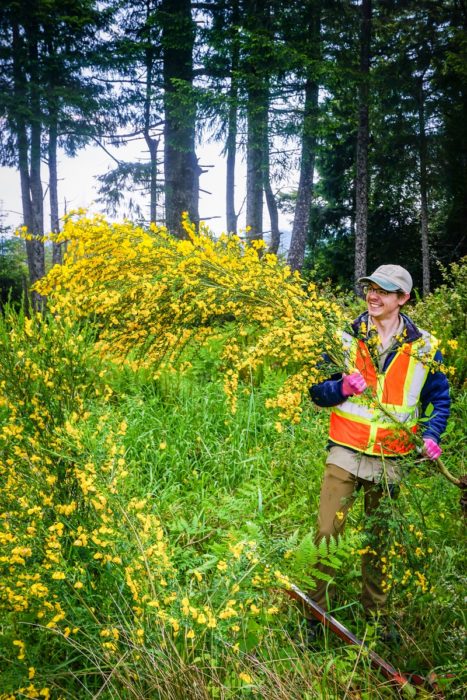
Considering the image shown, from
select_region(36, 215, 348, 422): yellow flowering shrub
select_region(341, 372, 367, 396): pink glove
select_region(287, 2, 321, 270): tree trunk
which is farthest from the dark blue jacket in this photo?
select_region(287, 2, 321, 270): tree trunk

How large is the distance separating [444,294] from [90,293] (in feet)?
19.4

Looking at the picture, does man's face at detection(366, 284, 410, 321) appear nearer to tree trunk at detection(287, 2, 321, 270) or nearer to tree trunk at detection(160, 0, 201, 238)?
tree trunk at detection(160, 0, 201, 238)

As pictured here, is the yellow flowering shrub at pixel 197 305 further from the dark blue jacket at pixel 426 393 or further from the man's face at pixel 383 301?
the man's face at pixel 383 301

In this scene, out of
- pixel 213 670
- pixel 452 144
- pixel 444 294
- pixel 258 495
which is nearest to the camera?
pixel 213 670

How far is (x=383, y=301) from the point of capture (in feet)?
9.00

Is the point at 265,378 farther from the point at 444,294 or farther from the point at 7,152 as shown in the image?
the point at 7,152

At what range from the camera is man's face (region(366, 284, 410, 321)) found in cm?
274

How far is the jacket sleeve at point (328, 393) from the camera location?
8.80 ft

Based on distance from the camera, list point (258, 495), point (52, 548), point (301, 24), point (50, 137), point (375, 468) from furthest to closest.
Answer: point (50, 137)
point (301, 24)
point (258, 495)
point (375, 468)
point (52, 548)

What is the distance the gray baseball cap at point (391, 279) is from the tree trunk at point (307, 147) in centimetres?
1026

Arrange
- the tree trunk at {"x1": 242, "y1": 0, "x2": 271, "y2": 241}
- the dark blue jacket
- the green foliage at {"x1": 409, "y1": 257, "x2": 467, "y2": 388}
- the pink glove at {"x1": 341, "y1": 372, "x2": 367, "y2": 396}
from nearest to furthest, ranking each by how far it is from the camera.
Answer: the pink glove at {"x1": 341, "y1": 372, "x2": 367, "y2": 396}, the dark blue jacket, the green foliage at {"x1": 409, "y1": 257, "x2": 467, "y2": 388}, the tree trunk at {"x1": 242, "y1": 0, "x2": 271, "y2": 241}

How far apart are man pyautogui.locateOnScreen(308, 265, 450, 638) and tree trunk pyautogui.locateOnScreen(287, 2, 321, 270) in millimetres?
10337

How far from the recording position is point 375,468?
283cm

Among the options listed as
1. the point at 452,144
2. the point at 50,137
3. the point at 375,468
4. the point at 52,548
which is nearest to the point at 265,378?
the point at 375,468
